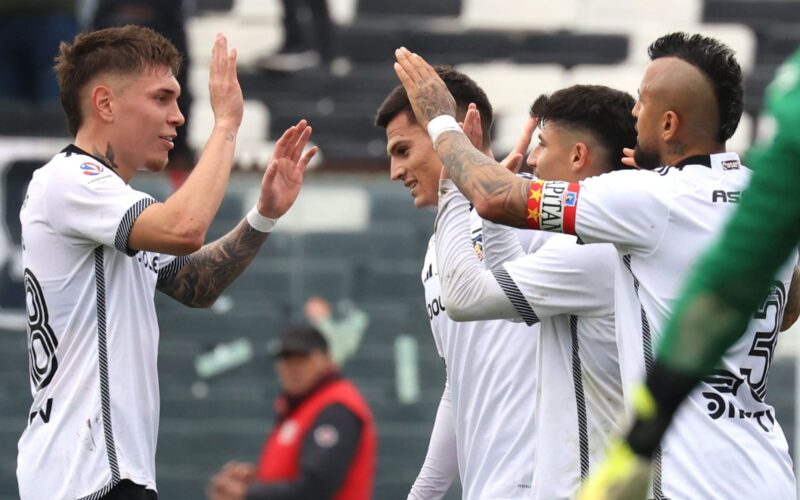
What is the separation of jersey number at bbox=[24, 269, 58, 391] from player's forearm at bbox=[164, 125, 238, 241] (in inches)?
17.1

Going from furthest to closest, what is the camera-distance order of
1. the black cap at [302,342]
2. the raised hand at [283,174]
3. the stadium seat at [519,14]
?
the stadium seat at [519,14] < the black cap at [302,342] < the raised hand at [283,174]

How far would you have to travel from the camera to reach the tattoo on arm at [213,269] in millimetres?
4262

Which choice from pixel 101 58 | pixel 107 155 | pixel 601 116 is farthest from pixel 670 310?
pixel 101 58

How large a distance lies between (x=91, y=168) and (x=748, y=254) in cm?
220

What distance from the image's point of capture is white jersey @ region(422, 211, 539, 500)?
4098 mm

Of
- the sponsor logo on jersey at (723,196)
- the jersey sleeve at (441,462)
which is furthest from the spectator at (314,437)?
the sponsor logo on jersey at (723,196)

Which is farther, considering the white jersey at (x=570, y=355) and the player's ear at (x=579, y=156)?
the player's ear at (x=579, y=156)

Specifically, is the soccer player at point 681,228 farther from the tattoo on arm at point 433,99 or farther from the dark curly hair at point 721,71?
the tattoo on arm at point 433,99

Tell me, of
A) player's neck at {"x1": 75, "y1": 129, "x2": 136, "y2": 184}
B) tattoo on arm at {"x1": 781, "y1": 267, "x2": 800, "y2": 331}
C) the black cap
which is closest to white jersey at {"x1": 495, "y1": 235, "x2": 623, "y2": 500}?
tattoo on arm at {"x1": 781, "y1": 267, "x2": 800, "y2": 331}

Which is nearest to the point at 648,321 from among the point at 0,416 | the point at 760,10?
the point at 0,416

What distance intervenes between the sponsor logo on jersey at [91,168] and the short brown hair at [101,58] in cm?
21

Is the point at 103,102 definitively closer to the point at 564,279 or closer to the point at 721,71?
the point at 564,279

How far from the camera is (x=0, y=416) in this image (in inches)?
357

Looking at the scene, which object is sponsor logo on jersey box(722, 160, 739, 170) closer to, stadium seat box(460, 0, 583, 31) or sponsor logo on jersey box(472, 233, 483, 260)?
sponsor logo on jersey box(472, 233, 483, 260)
